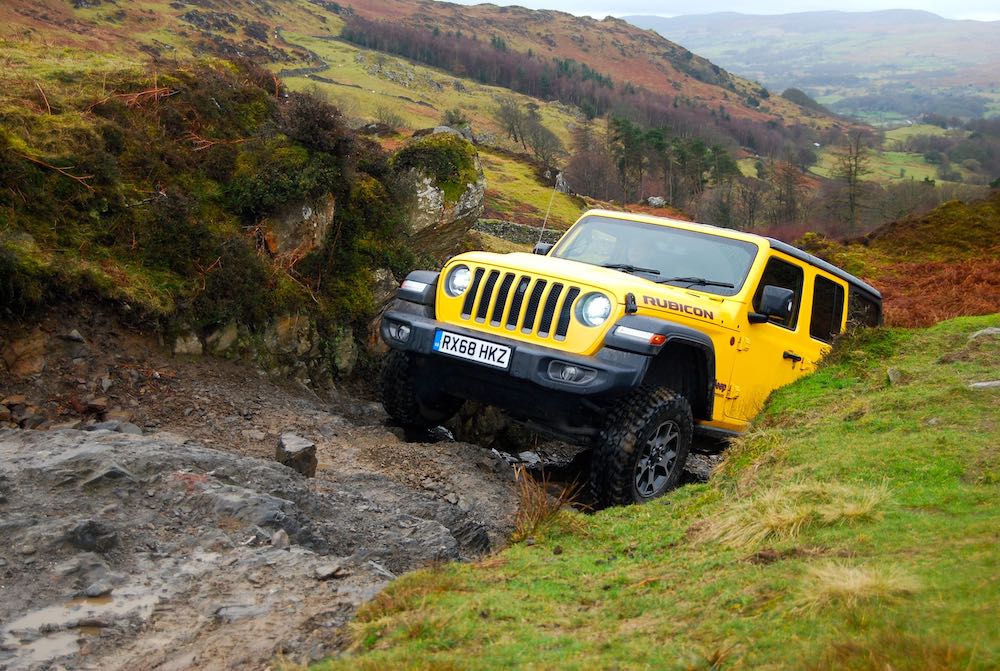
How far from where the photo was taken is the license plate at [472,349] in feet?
21.9

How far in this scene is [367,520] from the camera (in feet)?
19.6

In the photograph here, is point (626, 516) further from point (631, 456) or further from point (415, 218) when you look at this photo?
point (415, 218)

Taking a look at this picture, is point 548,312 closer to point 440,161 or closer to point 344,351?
point 344,351

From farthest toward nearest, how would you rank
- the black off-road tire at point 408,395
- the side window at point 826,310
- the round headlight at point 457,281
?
the side window at point 826,310
the black off-road tire at point 408,395
the round headlight at point 457,281

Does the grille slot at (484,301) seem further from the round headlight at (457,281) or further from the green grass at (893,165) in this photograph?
the green grass at (893,165)

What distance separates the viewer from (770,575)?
392cm

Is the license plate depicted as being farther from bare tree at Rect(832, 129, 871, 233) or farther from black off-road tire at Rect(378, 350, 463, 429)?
bare tree at Rect(832, 129, 871, 233)

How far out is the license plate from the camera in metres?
6.66

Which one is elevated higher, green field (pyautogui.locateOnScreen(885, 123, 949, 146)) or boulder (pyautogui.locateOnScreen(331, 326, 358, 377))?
green field (pyautogui.locateOnScreen(885, 123, 949, 146))

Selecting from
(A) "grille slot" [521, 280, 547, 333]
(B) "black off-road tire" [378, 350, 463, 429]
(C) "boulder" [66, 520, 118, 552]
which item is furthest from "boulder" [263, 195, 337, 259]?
(C) "boulder" [66, 520, 118, 552]

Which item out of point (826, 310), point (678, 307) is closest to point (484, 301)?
point (678, 307)

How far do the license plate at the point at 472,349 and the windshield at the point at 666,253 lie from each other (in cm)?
188

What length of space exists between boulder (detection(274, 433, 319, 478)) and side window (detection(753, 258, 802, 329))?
13.3 feet

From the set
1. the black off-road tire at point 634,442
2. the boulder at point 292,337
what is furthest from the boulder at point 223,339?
the black off-road tire at point 634,442
